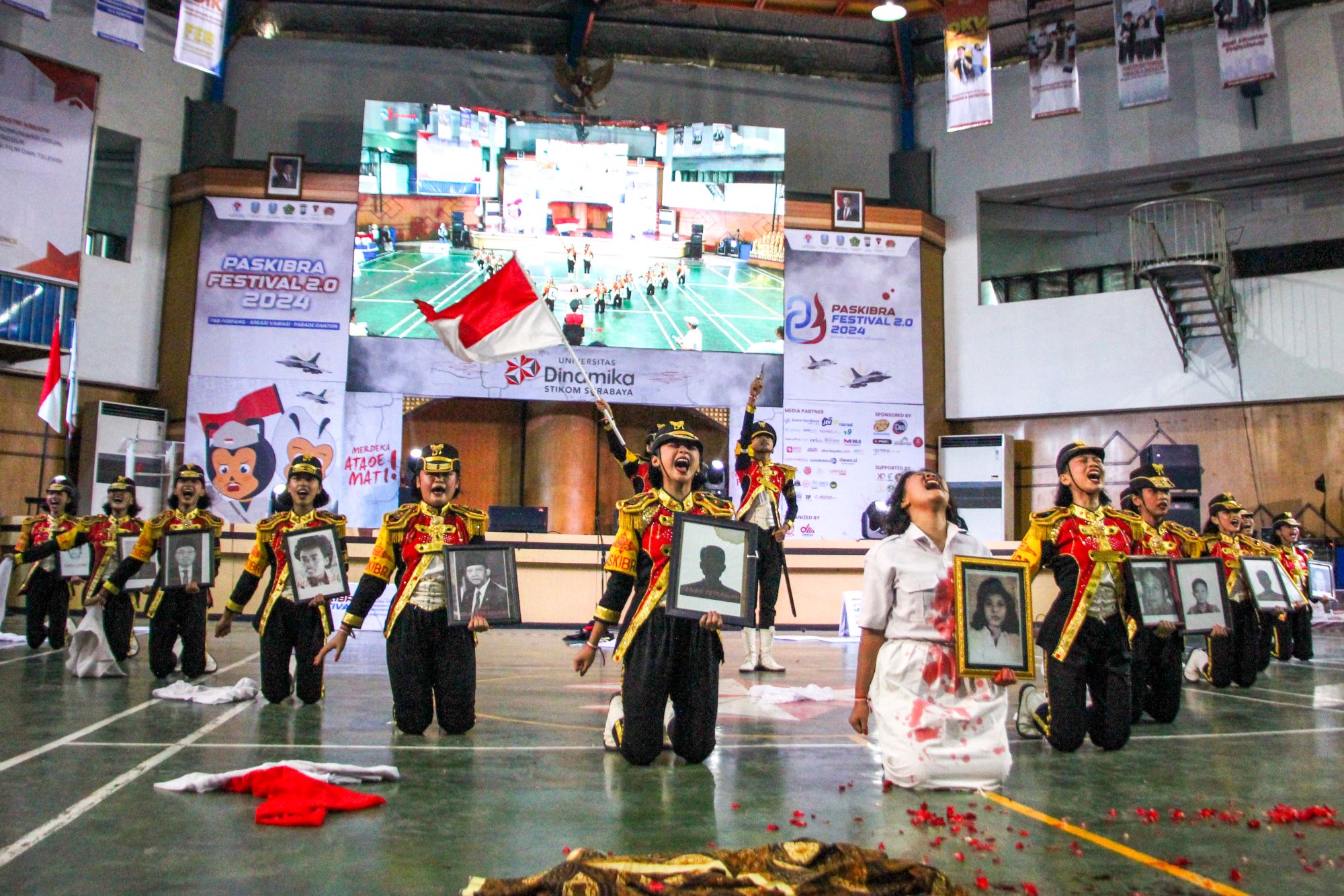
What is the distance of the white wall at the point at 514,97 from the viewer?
1908 centimetres

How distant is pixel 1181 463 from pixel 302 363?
45.0 feet

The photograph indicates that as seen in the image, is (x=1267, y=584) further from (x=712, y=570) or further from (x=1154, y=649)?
(x=712, y=570)

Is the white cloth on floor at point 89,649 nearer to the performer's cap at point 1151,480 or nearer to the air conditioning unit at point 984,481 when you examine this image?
the performer's cap at point 1151,480

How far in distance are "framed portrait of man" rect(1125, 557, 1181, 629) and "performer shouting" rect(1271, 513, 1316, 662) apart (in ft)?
18.2

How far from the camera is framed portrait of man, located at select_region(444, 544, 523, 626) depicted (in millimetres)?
5750

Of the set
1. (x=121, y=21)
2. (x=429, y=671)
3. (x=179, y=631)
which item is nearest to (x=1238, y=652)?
(x=429, y=671)

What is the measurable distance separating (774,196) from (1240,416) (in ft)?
28.1

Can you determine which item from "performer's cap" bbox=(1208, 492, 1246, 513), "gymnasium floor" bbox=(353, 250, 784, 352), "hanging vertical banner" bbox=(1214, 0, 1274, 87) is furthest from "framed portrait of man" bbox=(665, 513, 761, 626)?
"hanging vertical banner" bbox=(1214, 0, 1274, 87)

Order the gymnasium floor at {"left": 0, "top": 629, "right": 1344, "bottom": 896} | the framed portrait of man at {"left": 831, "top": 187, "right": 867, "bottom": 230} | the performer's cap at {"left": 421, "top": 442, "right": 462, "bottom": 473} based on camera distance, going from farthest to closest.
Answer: the framed portrait of man at {"left": 831, "top": 187, "right": 867, "bottom": 230} → the performer's cap at {"left": 421, "top": 442, "right": 462, "bottom": 473} → the gymnasium floor at {"left": 0, "top": 629, "right": 1344, "bottom": 896}

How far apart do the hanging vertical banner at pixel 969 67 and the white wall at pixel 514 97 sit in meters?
4.84

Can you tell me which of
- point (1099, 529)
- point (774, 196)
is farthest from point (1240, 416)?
point (1099, 529)

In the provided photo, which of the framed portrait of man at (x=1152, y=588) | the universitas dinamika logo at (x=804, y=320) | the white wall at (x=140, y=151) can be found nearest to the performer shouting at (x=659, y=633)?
the framed portrait of man at (x=1152, y=588)

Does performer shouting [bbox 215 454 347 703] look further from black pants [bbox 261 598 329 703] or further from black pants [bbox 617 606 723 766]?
black pants [bbox 617 606 723 766]

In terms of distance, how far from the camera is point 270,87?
62.6ft
